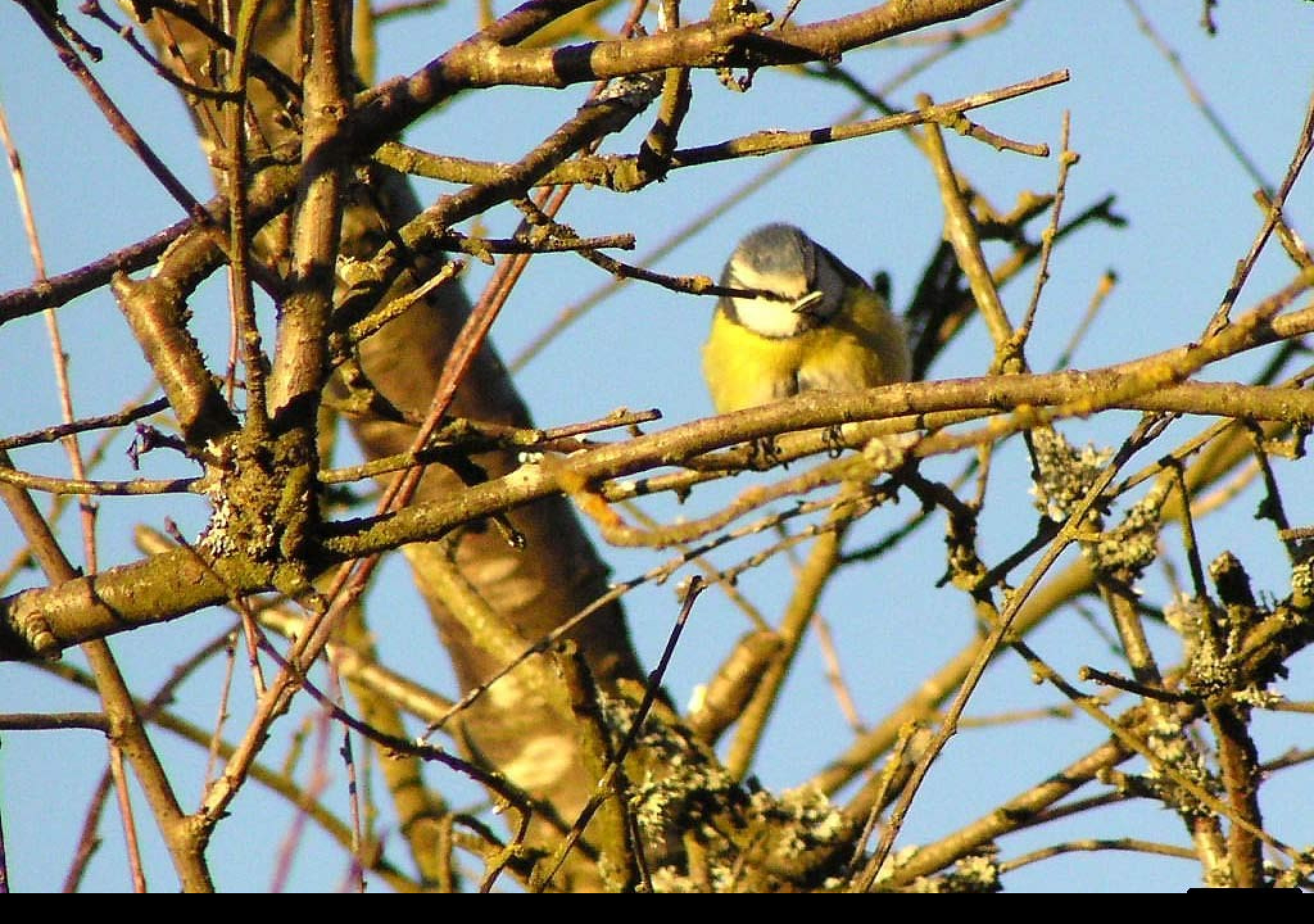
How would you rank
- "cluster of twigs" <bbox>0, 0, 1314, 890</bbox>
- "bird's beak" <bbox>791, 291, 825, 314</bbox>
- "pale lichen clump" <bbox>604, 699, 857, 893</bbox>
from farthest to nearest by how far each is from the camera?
"bird's beak" <bbox>791, 291, 825, 314</bbox> → "pale lichen clump" <bbox>604, 699, 857, 893</bbox> → "cluster of twigs" <bbox>0, 0, 1314, 890</bbox>

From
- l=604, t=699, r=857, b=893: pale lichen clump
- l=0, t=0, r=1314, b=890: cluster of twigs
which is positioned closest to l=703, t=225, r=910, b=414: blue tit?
l=0, t=0, r=1314, b=890: cluster of twigs

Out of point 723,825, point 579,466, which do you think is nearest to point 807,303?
point 723,825

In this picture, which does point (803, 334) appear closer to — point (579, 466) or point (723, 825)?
point (723, 825)

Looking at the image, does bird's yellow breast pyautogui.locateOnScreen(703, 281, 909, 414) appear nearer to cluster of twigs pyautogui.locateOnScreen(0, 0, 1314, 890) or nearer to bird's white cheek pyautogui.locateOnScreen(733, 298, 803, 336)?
bird's white cheek pyautogui.locateOnScreen(733, 298, 803, 336)

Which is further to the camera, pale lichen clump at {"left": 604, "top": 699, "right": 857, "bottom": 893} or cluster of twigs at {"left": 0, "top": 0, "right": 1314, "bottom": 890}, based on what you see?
pale lichen clump at {"left": 604, "top": 699, "right": 857, "bottom": 893}

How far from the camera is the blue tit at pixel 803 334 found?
3.77 metres

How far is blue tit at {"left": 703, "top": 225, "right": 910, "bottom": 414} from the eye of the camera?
3.77 m

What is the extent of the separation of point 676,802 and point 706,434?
152 centimetres

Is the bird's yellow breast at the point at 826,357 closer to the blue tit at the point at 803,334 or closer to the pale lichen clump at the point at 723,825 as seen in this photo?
the blue tit at the point at 803,334

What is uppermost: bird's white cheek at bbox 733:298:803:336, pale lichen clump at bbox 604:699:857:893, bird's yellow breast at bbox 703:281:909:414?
bird's white cheek at bbox 733:298:803:336

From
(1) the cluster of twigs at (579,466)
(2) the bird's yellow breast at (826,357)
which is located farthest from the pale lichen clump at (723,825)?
(2) the bird's yellow breast at (826,357)

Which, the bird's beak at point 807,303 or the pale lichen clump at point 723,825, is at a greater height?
the bird's beak at point 807,303

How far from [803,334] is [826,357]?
81 mm

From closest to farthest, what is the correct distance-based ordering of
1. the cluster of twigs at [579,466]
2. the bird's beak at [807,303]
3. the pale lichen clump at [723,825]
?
the cluster of twigs at [579,466] → the pale lichen clump at [723,825] → the bird's beak at [807,303]
